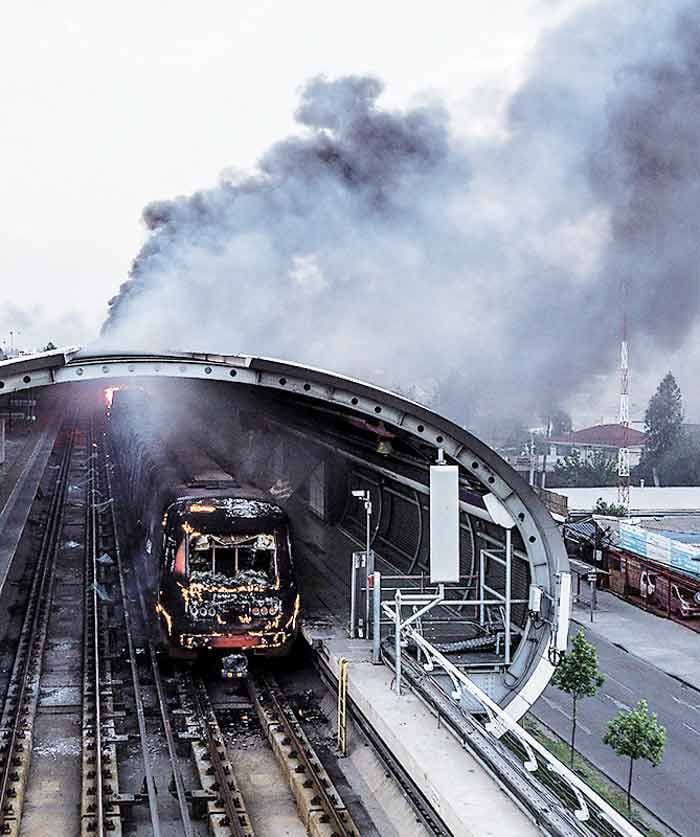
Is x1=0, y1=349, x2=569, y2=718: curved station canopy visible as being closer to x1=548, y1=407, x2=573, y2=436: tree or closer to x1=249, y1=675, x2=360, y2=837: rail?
x1=249, y1=675, x2=360, y2=837: rail

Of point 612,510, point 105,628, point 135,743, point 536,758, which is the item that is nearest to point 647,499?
point 612,510

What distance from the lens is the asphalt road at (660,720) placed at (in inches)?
621

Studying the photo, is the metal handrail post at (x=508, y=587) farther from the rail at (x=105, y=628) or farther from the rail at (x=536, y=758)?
the rail at (x=105, y=628)

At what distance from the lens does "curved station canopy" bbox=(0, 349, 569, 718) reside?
11172mm

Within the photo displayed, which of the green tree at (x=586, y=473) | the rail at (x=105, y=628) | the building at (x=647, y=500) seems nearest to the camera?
the rail at (x=105, y=628)

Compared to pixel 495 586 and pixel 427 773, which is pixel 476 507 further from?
pixel 427 773

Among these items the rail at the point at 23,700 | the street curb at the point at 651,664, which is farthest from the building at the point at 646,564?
the rail at the point at 23,700

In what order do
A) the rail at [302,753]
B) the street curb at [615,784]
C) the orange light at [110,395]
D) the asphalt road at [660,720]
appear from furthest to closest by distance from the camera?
the orange light at [110,395]
the asphalt road at [660,720]
the street curb at [615,784]
the rail at [302,753]

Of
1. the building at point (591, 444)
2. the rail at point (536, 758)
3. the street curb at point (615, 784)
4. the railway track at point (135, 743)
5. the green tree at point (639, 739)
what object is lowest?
the street curb at point (615, 784)

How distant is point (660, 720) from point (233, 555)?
1048 centimetres

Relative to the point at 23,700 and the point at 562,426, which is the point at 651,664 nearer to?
the point at 23,700

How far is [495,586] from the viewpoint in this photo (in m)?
13.8

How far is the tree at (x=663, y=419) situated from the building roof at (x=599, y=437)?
188cm

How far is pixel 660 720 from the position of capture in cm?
1931
